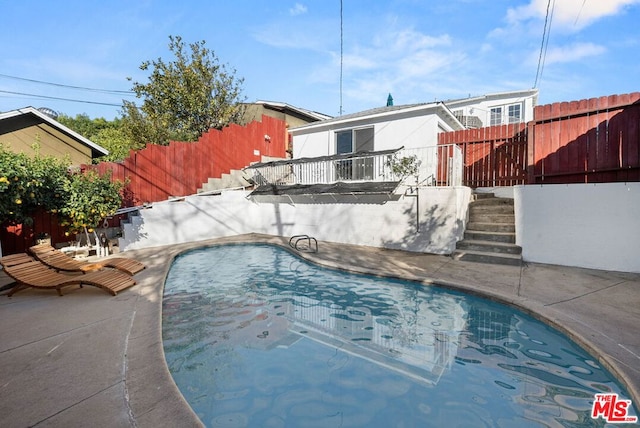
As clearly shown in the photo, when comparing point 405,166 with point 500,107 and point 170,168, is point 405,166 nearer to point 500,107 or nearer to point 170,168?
point 170,168

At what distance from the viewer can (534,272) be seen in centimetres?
666

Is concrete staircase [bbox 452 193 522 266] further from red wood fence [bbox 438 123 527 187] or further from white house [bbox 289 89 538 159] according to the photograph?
white house [bbox 289 89 538 159]

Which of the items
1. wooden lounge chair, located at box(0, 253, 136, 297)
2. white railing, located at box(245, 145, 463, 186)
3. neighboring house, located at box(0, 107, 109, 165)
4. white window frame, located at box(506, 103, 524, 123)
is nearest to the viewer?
wooden lounge chair, located at box(0, 253, 136, 297)

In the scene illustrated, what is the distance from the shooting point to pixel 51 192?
318 inches

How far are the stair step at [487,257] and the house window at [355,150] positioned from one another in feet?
15.3

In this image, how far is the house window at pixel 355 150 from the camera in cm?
1173

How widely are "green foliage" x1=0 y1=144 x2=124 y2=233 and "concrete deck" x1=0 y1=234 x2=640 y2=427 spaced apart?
2.80 metres

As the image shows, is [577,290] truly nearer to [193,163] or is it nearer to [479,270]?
[479,270]

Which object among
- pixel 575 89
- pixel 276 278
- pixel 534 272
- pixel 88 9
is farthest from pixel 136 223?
pixel 575 89

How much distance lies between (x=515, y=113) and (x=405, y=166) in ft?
60.3

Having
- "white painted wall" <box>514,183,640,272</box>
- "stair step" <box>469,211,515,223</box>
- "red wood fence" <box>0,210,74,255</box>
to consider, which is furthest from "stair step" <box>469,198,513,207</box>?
"red wood fence" <box>0,210,74,255</box>

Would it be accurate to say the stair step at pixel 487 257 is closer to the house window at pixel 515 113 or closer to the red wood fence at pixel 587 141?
the red wood fence at pixel 587 141

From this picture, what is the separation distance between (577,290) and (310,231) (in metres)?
8.35

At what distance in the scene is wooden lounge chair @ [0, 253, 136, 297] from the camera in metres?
5.41
